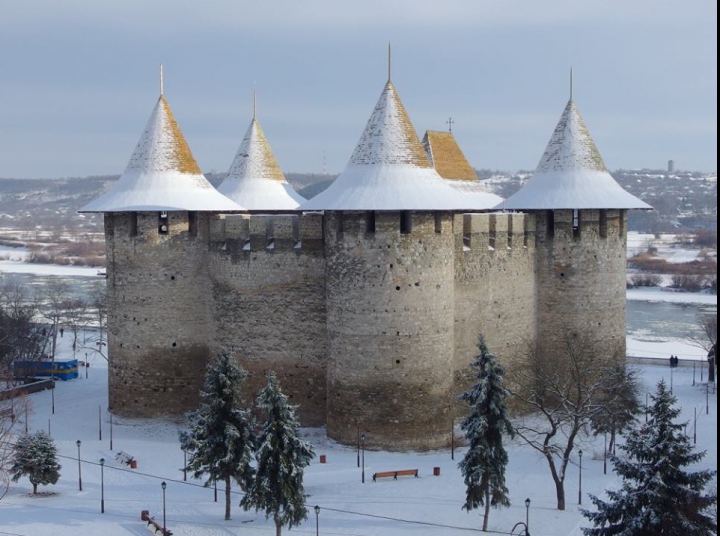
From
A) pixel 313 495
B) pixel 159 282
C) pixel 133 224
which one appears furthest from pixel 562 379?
pixel 133 224

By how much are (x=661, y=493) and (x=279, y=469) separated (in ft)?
23.3

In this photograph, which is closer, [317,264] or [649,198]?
[317,264]

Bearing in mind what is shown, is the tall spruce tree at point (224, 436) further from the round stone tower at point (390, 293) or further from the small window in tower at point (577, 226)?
the small window in tower at point (577, 226)

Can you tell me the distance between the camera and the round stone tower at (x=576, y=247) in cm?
2616

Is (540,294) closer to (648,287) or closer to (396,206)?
(396,206)

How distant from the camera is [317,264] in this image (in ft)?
79.9

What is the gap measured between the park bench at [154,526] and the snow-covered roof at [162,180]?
29.4 ft

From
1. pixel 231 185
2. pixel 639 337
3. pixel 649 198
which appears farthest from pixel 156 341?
pixel 649 198

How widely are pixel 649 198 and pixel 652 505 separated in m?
181

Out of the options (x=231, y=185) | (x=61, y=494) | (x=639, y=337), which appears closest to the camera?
(x=61, y=494)

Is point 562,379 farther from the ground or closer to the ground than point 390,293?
closer to the ground

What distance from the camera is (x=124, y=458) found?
22.6 m

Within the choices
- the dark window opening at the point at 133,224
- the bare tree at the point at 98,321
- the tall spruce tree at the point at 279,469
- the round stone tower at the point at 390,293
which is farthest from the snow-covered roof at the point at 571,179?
the bare tree at the point at 98,321

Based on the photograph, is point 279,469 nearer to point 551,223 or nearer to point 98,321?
point 551,223
